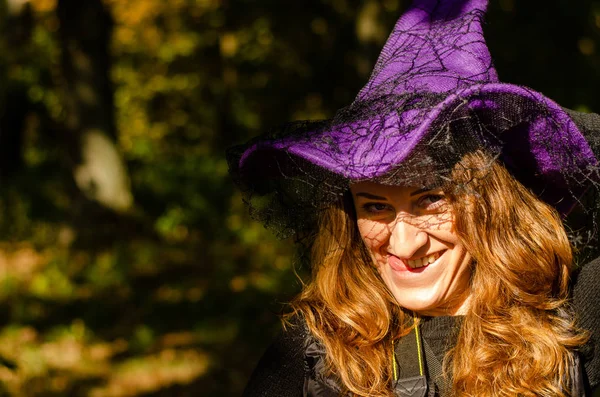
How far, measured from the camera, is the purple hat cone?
1.86m

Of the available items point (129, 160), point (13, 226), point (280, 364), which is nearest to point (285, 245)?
point (13, 226)

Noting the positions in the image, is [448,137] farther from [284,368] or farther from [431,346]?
[284,368]

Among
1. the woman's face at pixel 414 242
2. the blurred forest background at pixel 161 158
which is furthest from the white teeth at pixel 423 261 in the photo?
the blurred forest background at pixel 161 158

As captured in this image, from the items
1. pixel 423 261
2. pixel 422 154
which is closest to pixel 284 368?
pixel 423 261

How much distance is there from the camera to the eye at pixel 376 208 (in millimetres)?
2088

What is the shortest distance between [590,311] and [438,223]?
1.82 feet

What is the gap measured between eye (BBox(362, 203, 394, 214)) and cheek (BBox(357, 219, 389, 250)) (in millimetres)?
30

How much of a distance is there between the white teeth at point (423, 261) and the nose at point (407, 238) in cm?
4

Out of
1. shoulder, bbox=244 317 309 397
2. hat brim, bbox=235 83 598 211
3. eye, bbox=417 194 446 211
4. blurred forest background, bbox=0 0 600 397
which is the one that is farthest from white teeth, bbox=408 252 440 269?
blurred forest background, bbox=0 0 600 397

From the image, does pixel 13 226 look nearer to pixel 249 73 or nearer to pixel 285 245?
pixel 285 245

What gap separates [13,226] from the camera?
26.3ft

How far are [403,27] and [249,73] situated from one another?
34.6 feet

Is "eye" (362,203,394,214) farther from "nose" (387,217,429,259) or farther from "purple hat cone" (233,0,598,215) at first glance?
"purple hat cone" (233,0,598,215)

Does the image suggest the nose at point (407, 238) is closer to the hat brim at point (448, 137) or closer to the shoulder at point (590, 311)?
the hat brim at point (448, 137)
